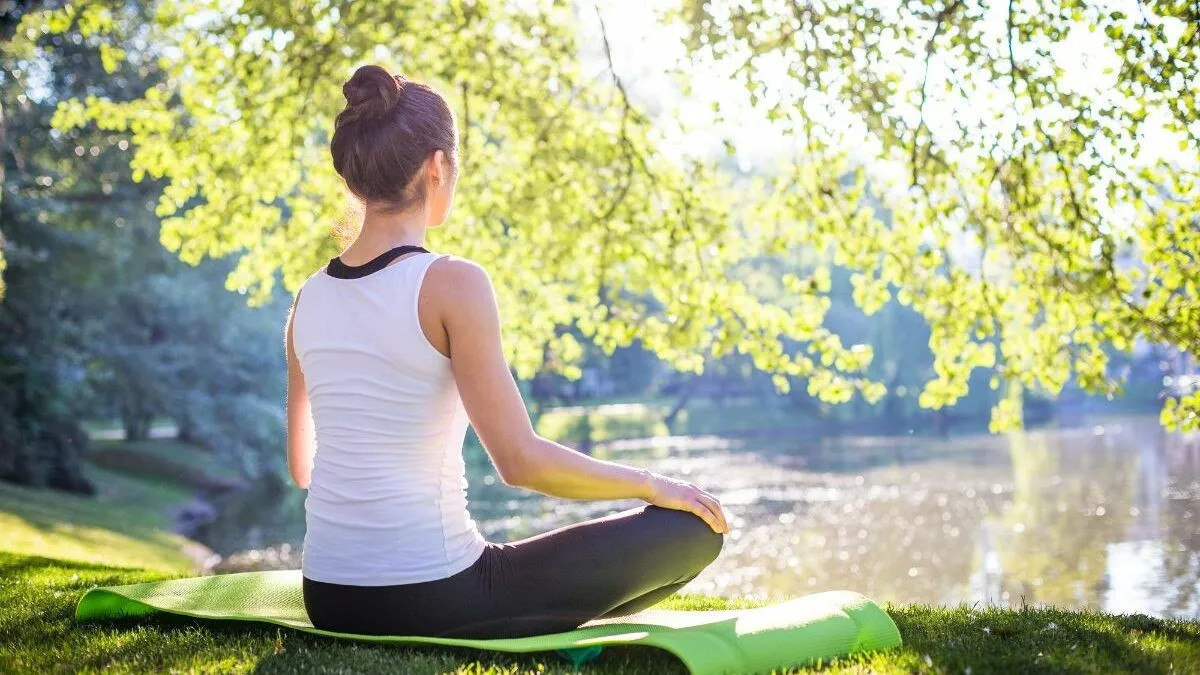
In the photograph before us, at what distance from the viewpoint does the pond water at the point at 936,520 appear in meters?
15.8

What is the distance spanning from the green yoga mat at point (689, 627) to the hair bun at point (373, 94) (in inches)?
64.1

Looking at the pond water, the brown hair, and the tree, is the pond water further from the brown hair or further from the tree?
the brown hair

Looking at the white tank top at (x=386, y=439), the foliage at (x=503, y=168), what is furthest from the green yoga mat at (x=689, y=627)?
the foliage at (x=503, y=168)

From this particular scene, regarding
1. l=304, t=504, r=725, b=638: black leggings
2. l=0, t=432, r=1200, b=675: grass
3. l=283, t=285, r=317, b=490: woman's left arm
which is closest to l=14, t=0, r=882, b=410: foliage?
l=0, t=432, r=1200, b=675: grass

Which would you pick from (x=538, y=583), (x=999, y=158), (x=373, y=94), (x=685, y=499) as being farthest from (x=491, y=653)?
(x=999, y=158)

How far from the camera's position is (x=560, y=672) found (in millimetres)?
3488

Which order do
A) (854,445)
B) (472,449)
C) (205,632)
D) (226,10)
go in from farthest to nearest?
(854,445), (472,449), (226,10), (205,632)

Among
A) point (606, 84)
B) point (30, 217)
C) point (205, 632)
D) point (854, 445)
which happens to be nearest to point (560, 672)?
point (205, 632)

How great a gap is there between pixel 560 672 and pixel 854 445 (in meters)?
39.0

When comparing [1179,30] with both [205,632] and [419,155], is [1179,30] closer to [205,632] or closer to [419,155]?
[419,155]

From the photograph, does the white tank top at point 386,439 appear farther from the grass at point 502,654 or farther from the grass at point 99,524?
the grass at point 99,524

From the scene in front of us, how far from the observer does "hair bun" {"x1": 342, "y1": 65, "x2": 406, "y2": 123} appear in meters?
3.46

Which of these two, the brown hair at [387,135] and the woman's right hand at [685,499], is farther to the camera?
the woman's right hand at [685,499]

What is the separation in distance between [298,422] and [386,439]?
0.85 m
